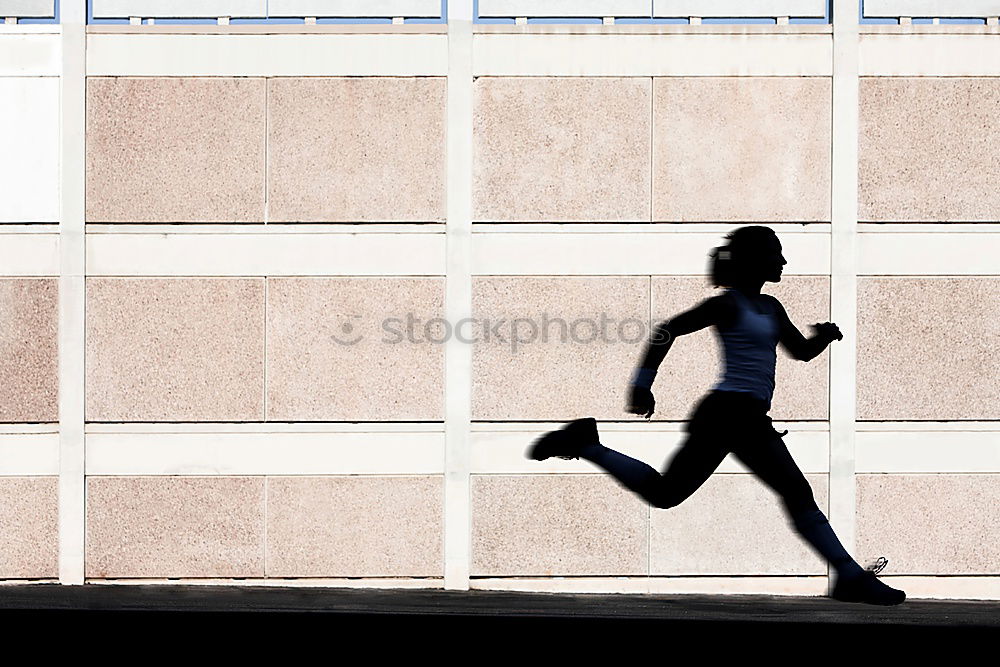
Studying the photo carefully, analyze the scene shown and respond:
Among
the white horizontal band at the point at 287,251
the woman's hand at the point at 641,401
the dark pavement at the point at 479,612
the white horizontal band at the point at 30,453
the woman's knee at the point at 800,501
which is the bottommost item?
the dark pavement at the point at 479,612

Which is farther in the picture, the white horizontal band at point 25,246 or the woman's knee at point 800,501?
the white horizontal band at point 25,246

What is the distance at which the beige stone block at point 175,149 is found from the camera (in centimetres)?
1088

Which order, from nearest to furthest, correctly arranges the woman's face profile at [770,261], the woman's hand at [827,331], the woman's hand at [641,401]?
→ the woman's hand at [641,401] < the woman's hand at [827,331] < the woman's face profile at [770,261]

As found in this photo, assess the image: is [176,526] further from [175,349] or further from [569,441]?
[569,441]

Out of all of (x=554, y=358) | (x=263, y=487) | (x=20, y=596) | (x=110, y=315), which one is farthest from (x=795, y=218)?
(x=20, y=596)

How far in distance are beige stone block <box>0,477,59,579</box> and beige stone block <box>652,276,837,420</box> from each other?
5.05 meters

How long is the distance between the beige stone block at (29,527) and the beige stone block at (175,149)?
7.41ft

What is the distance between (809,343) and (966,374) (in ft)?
15.1

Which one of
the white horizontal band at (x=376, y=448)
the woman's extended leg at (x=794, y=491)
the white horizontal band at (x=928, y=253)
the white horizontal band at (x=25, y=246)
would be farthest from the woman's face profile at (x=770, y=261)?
the white horizontal band at (x=25, y=246)

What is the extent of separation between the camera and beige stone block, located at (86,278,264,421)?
1093 centimetres
